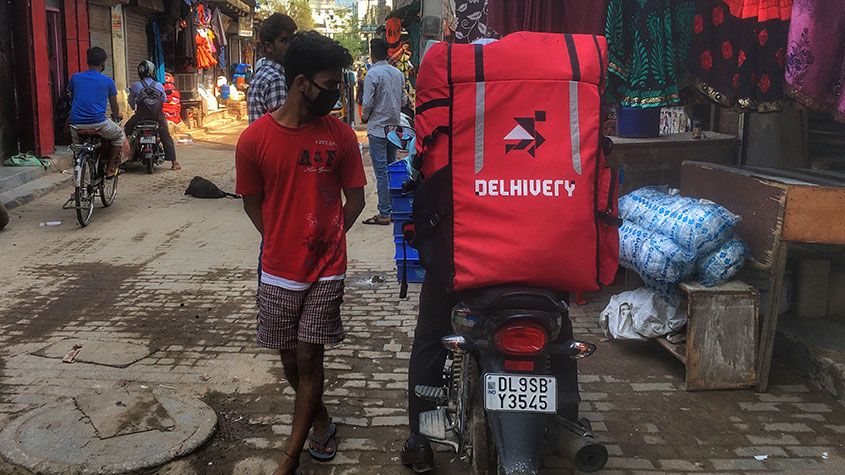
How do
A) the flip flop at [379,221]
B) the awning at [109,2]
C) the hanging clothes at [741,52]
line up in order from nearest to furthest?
1. the hanging clothes at [741,52]
2. the flip flop at [379,221]
3. the awning at [109,2]

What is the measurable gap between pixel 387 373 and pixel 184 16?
17.9 m

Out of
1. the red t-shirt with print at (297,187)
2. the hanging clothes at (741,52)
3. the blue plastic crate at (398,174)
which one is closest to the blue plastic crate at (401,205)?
the blue plastic crate at (398,174)

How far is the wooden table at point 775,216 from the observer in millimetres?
4051

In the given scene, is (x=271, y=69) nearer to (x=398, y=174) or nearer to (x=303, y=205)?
(x=398, y=174)

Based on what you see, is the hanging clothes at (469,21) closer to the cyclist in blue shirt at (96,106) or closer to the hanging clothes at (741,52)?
the hanging clothes at (741,52)

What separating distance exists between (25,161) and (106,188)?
263 centimetres

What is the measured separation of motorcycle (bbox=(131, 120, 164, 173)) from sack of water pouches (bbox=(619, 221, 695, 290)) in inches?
398

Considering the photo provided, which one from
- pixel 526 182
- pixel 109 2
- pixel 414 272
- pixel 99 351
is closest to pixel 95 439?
pixel 99 351

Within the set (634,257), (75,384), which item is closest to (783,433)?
(634,257)

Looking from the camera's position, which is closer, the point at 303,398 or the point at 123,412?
the point at 303,398

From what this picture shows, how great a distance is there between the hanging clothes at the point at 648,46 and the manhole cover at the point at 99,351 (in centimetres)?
355

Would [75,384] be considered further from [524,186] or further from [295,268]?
[524,186]

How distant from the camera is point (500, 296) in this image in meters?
2.71

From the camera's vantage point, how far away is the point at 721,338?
4.33m
